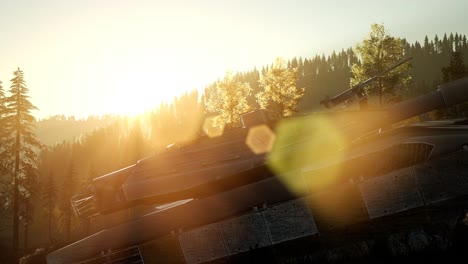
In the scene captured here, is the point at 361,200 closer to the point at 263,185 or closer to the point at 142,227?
the point at 263,185

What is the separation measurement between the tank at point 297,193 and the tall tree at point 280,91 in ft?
88.0

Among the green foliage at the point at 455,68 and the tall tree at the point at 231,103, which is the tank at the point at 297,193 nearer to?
the tall tree at the point at 231,103

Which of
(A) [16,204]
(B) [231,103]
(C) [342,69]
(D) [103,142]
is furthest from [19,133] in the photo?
(C) [342,69]

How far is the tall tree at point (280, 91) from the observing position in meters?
36.2

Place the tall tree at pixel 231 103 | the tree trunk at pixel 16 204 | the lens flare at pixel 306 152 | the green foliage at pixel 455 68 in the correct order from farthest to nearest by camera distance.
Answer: the tall tree at pixel 231 103 → the green foliage at pixel 455 68 → the tree trunk at pixel 16 204 → the lens flare at pixel 306 152

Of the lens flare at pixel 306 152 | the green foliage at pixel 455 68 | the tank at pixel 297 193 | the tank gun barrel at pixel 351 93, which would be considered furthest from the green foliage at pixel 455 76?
the lens flare at pixel 306 152

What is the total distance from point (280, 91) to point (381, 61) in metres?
10.4

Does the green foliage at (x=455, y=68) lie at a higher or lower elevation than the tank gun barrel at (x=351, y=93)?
higher

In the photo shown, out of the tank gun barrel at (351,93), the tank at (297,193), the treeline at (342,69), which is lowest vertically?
the tank at (297,193)

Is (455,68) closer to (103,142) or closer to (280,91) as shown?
(280,91)

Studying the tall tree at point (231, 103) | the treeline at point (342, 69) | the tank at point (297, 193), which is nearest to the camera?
the tank at point (297, 193)

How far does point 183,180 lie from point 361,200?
433cm

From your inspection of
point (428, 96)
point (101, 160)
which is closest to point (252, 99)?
point (101, 160)

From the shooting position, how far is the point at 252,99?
169875 mm
